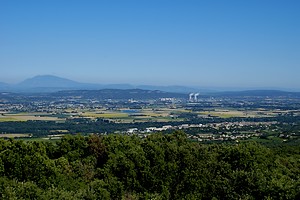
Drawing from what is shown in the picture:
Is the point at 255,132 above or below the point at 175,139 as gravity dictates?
below

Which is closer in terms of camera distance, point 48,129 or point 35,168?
point 35,168

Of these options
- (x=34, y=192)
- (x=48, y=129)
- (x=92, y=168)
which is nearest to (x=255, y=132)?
(x=48, y=129)

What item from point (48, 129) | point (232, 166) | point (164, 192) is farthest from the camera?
point (48, 129)

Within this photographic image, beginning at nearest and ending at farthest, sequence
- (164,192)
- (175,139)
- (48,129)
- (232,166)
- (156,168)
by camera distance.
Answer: (164,192), (156,168), (232,166), (175,139), (48,129)

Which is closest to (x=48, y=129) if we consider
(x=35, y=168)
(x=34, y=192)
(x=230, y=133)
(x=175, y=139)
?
(x=230, y=133)

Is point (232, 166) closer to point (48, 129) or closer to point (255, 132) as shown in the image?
point (255, 132)

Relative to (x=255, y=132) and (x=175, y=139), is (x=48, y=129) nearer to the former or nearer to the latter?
(x=255, y=132)
